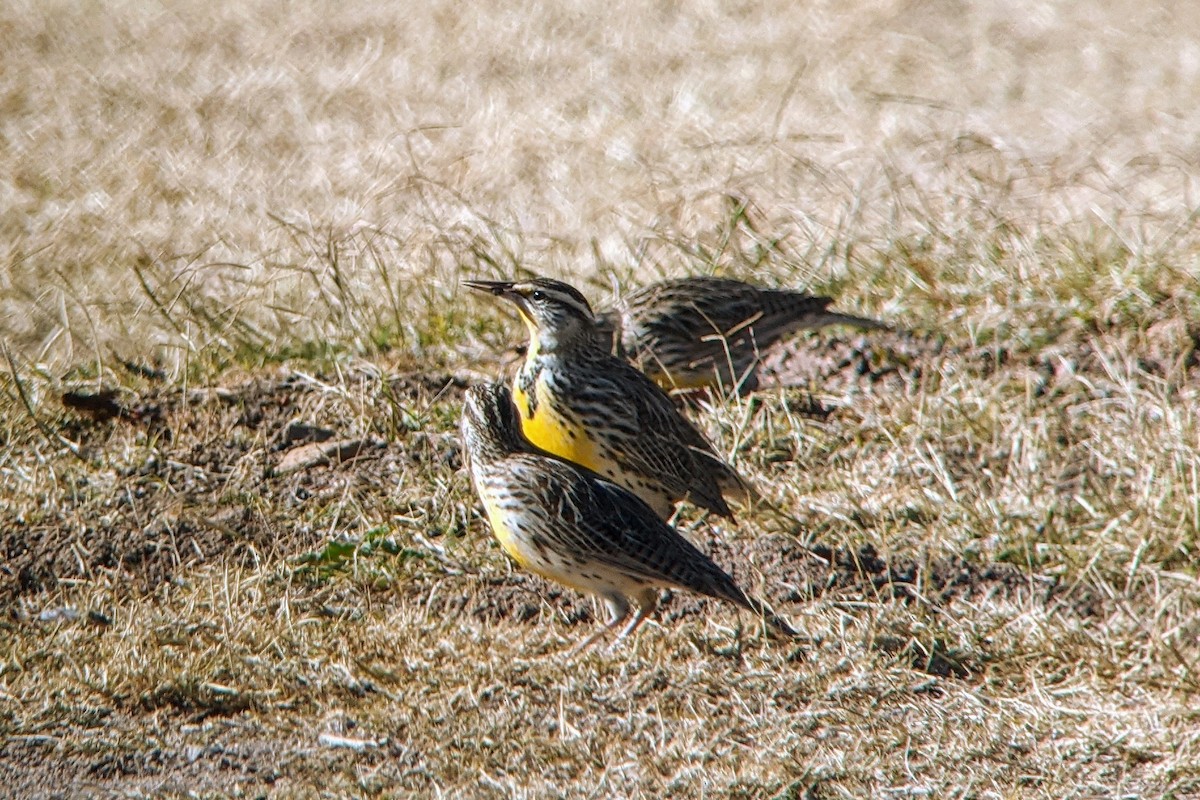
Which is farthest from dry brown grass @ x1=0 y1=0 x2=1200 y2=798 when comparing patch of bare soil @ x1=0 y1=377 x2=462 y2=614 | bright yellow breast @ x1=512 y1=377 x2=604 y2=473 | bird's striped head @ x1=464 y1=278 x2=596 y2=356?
bird's striped head @ x1=464 y1=278 x2=596 y2=356

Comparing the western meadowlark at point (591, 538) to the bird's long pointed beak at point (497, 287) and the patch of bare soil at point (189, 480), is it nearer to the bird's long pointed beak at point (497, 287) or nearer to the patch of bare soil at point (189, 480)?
the patch of bare soil at point (189, 480)

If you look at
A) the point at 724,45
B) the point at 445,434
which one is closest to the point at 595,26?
the point at 724,45

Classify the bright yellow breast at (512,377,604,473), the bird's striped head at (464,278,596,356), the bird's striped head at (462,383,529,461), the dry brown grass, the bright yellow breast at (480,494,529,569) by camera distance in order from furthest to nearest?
the bird's striped head at (464,278,596,356), the bright yellow breast at (512,377,604,473), the bird's striped head at (462,383,529,461), the bright yellow breast at (480,494,529,569), the dry brown grass

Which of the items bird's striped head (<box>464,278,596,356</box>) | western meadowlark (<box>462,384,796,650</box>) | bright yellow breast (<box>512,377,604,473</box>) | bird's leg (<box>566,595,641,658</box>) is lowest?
bird's leg (<box>566,595,641,658</box>)

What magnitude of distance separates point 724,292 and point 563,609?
6.78ft

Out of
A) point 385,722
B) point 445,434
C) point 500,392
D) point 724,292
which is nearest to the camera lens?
point 385,722

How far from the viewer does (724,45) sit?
37.6 ft

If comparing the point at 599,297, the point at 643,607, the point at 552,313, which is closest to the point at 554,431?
the point at 552,313

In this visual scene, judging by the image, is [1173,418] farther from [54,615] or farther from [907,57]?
[907,57]

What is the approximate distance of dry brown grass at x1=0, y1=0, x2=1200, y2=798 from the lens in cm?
505

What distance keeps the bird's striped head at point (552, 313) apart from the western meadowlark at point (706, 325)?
72 cm

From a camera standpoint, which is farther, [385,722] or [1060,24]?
[1060,24]

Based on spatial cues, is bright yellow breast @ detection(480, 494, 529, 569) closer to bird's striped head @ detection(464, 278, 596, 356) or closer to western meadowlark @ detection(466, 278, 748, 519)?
western meadowlark @ detection(466, 278, 748, 519)

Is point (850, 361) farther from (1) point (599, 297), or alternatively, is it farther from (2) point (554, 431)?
(2) point (554, 431)
